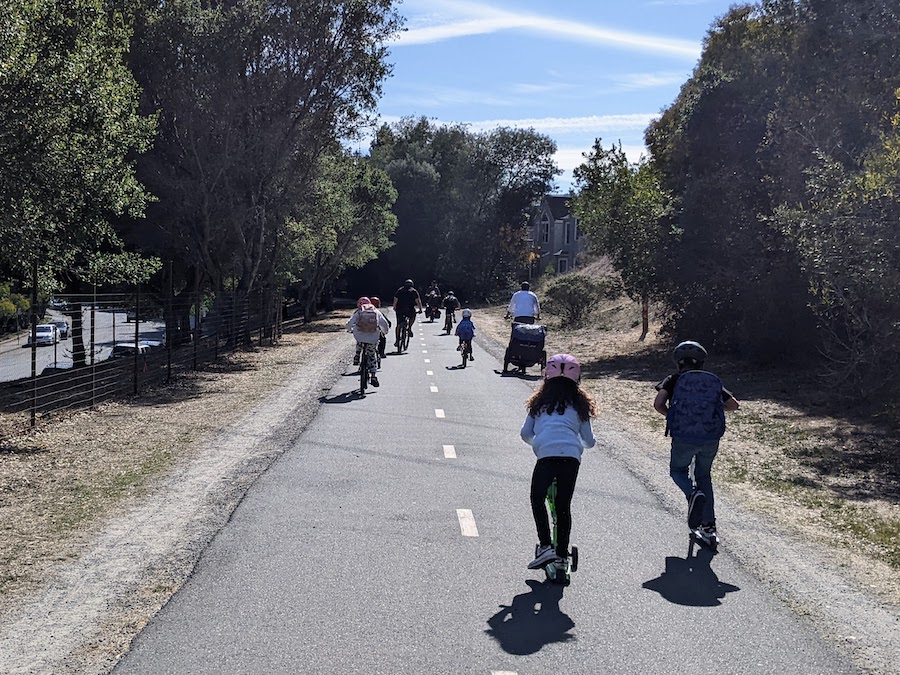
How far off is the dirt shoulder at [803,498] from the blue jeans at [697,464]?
53cm

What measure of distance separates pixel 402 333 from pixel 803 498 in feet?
69.1

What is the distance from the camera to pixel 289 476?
1116cm

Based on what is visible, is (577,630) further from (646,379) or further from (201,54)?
(201,54)

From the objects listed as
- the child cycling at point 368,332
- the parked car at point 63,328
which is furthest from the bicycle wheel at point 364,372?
the parked car at point 63,328

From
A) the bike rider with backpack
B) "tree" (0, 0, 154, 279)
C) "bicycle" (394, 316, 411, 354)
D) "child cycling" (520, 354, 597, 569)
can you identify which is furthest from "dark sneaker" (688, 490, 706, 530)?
"bicycle" (394, 316, 411, 354)

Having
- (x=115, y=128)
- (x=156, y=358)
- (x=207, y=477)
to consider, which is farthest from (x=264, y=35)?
(x=207, y=477)

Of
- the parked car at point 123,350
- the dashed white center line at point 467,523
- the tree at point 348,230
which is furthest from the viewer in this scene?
the tree at point 348,230

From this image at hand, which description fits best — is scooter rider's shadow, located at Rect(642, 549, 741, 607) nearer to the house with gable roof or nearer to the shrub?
the shrub

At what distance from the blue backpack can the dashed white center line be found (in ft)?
6.22

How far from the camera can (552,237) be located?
104938 mm

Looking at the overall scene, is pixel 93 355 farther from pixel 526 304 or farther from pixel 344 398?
pixel 526 304

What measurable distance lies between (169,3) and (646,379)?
16.1 meters

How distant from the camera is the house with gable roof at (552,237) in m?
97.8

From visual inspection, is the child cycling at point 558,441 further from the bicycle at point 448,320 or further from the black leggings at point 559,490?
the bicycle at point 448,320
